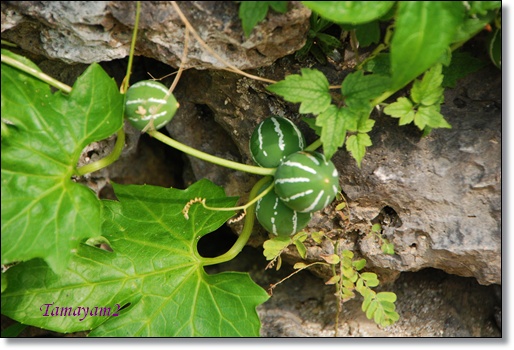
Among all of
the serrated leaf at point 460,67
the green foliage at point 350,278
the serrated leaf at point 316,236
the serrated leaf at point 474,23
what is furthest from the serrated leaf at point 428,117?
the serrated leaf at point 316,236

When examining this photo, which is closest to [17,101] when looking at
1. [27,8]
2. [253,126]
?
[27,8]

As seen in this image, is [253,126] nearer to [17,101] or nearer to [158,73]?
[158,73]

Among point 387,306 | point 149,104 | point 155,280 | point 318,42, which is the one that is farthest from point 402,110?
point 155,280

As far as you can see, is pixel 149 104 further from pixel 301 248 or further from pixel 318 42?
pixel 301 248

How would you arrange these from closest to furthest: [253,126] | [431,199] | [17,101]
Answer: [17,101] < [431,199] < [253,126]

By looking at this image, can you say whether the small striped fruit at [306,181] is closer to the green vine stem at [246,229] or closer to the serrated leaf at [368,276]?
the green vine stem at [246,229]

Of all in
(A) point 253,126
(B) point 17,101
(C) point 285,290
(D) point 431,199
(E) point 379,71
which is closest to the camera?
(B) point 17,101
